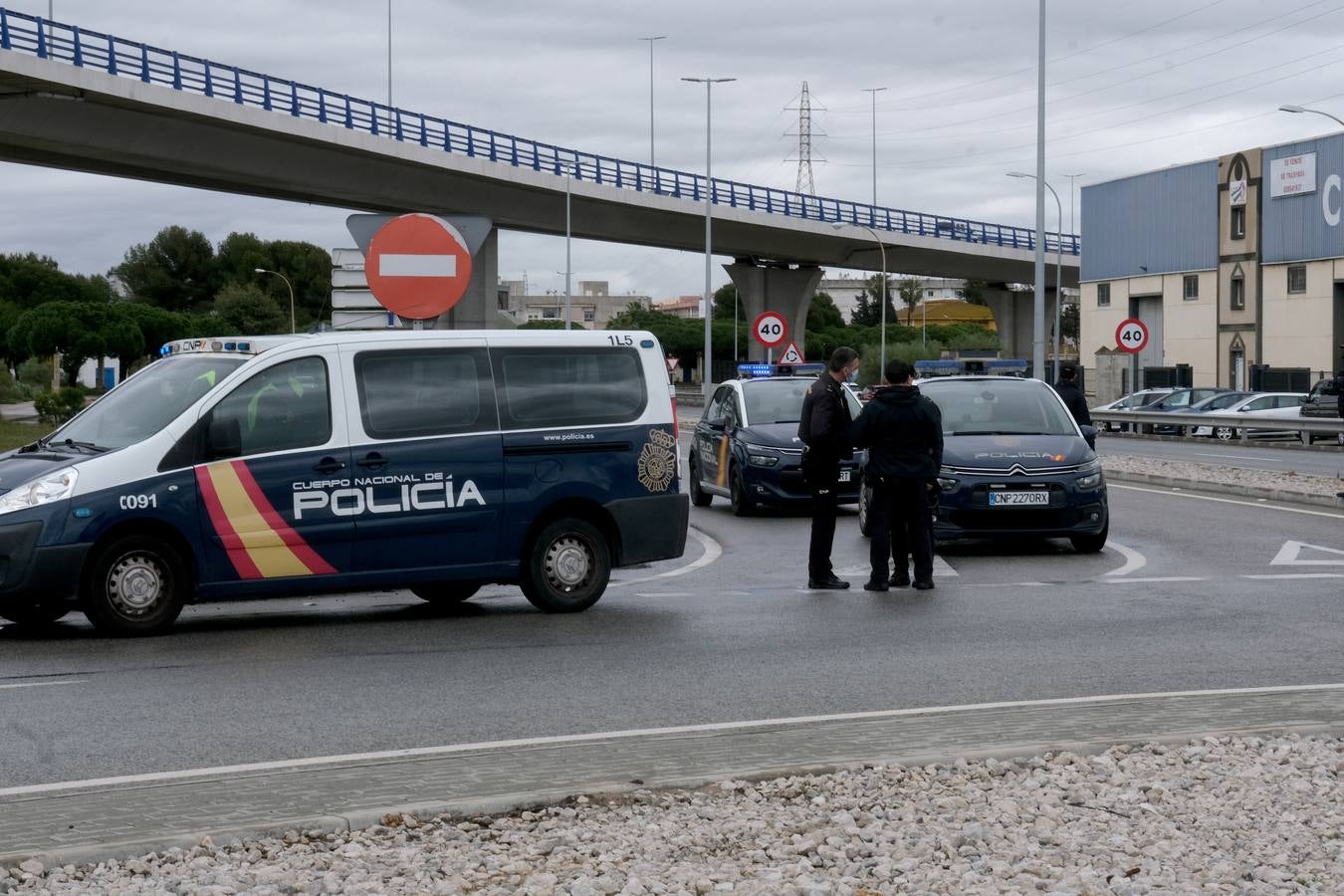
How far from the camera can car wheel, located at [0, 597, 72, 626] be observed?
10.2 m

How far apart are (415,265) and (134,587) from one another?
3.38 metres

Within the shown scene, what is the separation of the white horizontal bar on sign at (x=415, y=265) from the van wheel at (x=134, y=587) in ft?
9.79

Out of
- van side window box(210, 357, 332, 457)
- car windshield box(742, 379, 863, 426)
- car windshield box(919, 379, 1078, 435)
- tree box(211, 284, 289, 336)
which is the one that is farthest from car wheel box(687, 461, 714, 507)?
tree box(211, 284, 289, 336)

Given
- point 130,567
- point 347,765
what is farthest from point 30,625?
point 347,765

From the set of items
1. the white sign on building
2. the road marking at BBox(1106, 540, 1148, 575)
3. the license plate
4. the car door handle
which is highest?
the white sign on building

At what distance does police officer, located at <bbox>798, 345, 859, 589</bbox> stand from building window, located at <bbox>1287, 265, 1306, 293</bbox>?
52800 mm

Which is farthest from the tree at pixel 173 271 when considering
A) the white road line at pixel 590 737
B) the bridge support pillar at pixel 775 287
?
the white road line at pixel 590 737

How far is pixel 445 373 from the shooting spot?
450 inches

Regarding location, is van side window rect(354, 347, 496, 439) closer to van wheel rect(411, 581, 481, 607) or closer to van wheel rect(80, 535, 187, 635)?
van wheel rect(411, 581, 481, 607)

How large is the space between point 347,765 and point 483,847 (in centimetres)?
129

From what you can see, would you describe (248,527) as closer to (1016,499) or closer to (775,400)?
(1016,499)

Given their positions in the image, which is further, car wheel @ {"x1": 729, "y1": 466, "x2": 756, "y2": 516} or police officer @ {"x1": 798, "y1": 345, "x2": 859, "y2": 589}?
car wheel @ {"x1": 729, "y1": 466, "x2": 756, "y2": 516}

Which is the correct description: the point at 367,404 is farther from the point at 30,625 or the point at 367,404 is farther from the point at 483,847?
the point at 483,847

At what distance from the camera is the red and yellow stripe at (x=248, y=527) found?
34.8 feet
